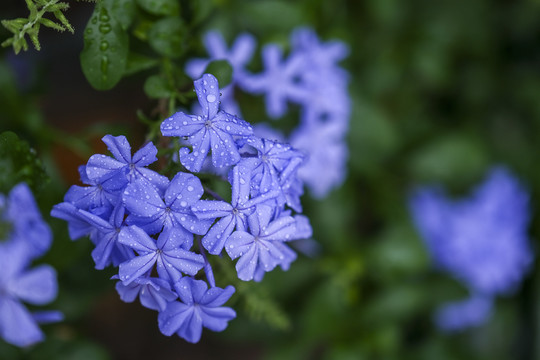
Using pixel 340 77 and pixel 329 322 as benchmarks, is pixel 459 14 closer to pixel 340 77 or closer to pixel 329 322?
pixel 340 77

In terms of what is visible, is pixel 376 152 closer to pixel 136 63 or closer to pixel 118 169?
pixel 136 63

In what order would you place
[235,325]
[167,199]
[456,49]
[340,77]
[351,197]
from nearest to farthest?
[167,199]
[340,77]
[235,325]
[351,197]
[456,49]

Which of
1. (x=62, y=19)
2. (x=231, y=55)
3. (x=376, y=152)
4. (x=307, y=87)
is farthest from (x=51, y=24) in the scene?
(x=376, y=152)

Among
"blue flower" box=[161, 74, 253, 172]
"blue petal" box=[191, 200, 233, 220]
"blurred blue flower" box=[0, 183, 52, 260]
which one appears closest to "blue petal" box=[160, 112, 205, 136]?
"blue flower" box=[161, 74, 253, 172]

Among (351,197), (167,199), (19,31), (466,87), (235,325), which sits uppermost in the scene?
(466,87)

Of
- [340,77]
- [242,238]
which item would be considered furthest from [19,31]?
[340,77]

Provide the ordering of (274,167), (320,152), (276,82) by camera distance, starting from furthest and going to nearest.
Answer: (320,152)
(276,82)
(274,167)
